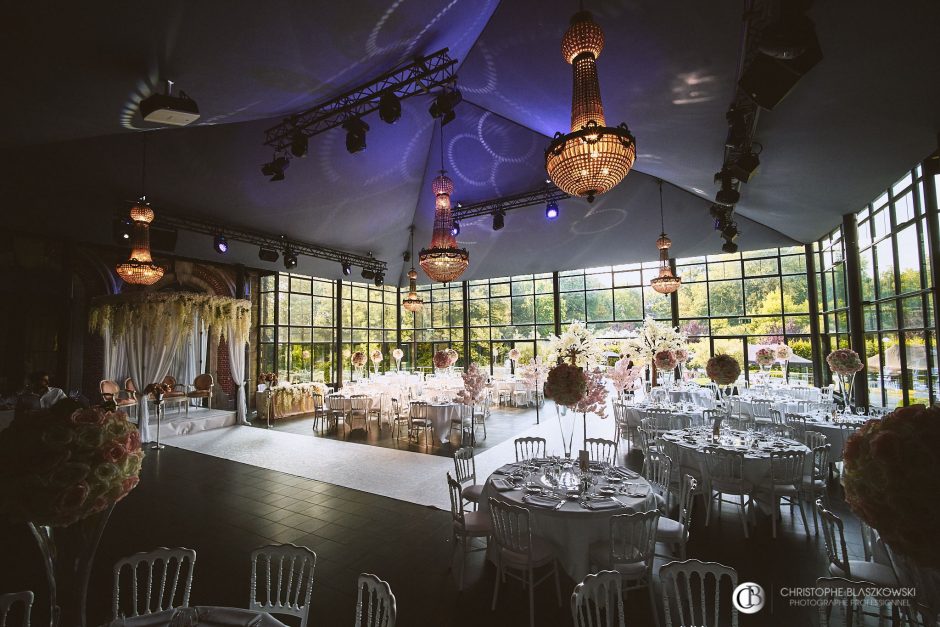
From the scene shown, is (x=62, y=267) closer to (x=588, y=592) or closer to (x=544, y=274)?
(x=588, y=592)

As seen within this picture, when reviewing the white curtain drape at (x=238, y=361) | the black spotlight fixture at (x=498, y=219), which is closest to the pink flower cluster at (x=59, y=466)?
the white curtain drape at (x=238, y=361)

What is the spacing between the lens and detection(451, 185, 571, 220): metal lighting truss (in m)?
11.6

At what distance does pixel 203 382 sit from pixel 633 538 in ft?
37.4

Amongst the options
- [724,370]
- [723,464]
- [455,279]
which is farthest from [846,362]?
[455,279]

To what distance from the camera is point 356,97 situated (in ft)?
23.3

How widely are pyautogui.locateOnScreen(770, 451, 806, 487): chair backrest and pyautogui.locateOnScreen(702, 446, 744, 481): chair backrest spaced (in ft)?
1.01

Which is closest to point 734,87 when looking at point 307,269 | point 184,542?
point 184,542

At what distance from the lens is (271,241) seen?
11609 millimetres

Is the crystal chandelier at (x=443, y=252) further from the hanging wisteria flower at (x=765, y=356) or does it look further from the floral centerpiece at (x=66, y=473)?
the hanging wisteria flower at (x=765, y=356)

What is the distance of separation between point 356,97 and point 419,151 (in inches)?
186

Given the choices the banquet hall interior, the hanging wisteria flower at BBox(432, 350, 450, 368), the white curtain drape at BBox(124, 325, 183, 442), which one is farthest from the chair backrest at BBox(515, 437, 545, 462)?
the white curtain drape at BBox(124, 325, 183, 442)

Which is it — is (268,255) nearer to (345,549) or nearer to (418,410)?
(418,410)

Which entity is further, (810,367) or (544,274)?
(544,274)

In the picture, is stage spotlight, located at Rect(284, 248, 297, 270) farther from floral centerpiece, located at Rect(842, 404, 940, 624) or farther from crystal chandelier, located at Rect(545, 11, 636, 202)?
floral centerpiece, located at Rect(842, 404, 940, 624)
